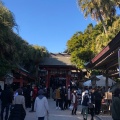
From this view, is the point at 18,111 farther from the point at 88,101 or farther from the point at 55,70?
the point at 55,70

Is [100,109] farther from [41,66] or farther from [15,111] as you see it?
[41,66]

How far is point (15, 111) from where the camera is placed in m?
10.5

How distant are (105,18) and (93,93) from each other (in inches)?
1065

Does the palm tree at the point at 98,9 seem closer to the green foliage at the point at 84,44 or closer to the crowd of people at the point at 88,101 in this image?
the green foliage at the point at 84,44

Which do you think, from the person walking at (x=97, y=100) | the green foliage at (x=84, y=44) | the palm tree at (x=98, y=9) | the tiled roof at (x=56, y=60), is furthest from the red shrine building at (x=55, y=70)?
the person walking at (x=97, y=100)

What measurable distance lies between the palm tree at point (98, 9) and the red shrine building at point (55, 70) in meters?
8.49

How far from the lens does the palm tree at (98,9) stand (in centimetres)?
4003

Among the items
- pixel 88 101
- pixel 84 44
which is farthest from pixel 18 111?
pixel 84 44

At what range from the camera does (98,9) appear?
41.2m

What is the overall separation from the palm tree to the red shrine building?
8494 millimetres

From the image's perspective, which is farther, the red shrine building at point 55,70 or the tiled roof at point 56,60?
the tiled roof at point 56,60

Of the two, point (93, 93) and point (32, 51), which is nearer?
point (93, 93)

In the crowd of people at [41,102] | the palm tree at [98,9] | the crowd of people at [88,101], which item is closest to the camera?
the crowd of people at [88,101]

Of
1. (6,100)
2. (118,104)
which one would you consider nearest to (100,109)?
(6,100)
